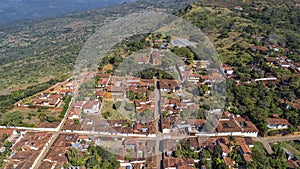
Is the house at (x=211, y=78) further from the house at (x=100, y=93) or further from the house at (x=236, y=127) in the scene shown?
the house at (x=100, y=93)

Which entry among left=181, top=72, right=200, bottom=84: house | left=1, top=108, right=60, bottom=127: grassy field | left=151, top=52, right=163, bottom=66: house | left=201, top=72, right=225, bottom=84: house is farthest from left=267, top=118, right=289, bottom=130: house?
left=1, top=108, right=60, bottom=127: grassy field

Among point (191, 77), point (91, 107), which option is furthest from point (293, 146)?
point (91, 107)

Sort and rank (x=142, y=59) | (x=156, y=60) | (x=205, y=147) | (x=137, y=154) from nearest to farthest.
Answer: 1. (x=137, y=154)
2. (x=205, y=147)
3. (x=156, y=60)
4. (x=142, y=59)

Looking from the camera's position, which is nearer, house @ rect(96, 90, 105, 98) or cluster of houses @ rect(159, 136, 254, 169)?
cluster of houses @ rect(159, 136, 254, 169)

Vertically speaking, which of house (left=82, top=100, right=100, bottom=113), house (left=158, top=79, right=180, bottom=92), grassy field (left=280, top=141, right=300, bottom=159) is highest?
house (left=158, top=79, right=180, bottom=92)

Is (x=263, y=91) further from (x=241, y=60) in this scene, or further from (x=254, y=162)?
(x=254, y=162)

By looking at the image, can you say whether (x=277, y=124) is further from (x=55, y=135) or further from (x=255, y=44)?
(x=55, y=135)

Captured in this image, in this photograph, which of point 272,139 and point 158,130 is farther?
point 158,130

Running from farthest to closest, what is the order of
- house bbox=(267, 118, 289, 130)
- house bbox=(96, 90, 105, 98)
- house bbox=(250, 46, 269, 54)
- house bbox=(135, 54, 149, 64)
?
house bbox=(250, 46, 269, 54) → house bbox=(135, 54, 149, 64) → house bbox=(96, 90, 105, 98) → house bbox=(267, 118, 289, 130)

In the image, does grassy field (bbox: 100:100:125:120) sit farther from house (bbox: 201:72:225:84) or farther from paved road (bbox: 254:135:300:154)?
paved road (bbox: 254:135:300:154)

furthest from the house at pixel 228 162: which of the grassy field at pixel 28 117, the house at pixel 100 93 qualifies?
the grassy field at pixel 28 117

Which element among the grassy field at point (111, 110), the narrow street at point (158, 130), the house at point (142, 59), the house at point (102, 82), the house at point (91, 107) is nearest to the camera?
the narrow street at point (158, 130)

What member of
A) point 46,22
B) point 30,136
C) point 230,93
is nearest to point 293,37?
point 230,93
